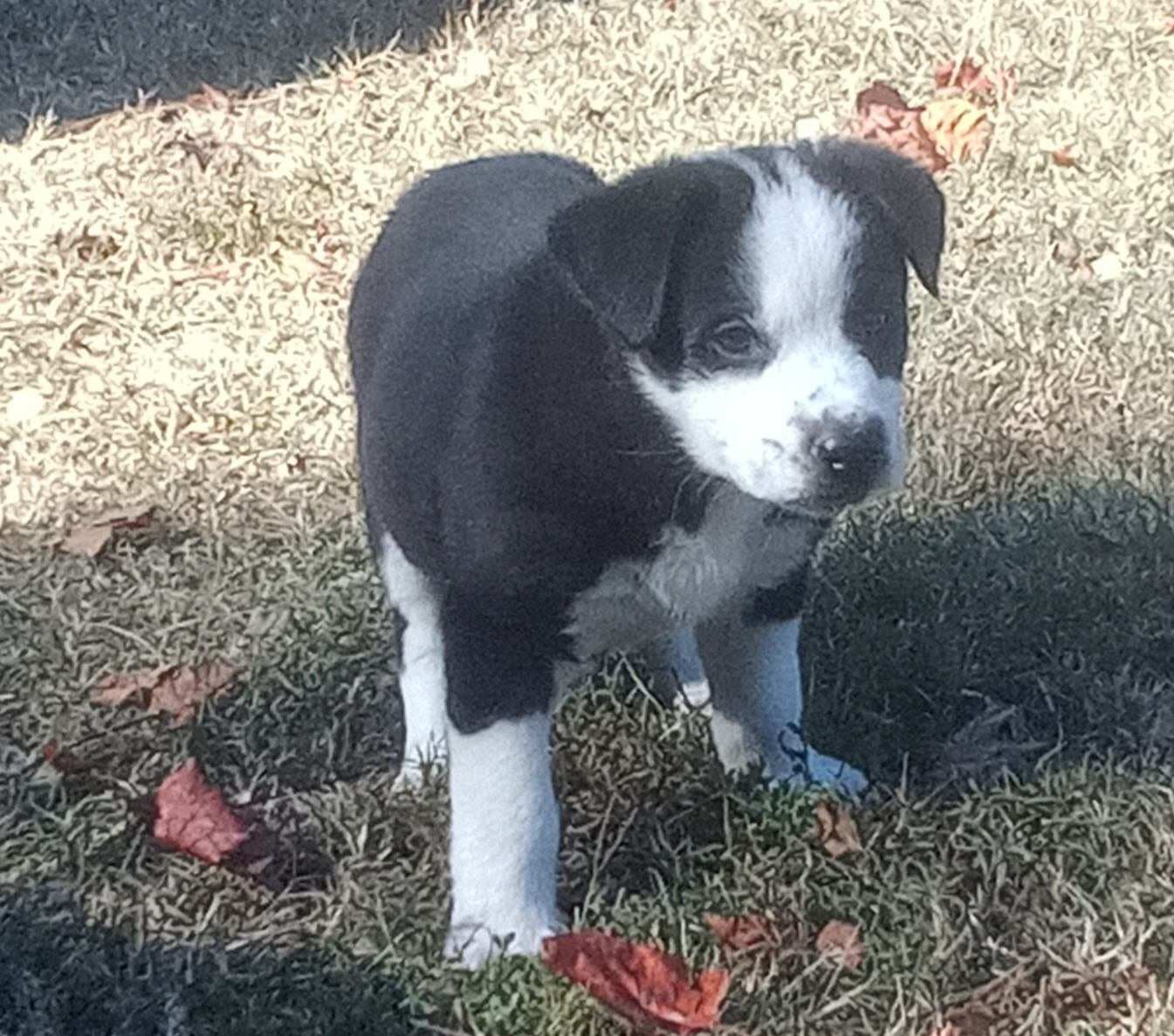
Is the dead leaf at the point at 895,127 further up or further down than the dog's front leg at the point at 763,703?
further down

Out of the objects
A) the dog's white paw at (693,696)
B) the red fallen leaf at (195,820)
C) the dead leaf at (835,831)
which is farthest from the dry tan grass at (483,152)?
the dead leaf at (835,831)

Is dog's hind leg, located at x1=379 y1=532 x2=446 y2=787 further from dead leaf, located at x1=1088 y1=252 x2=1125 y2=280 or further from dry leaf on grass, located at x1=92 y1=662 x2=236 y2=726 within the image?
dead leaf, located at x1=1088 y1=252 x2=1125 y2=280

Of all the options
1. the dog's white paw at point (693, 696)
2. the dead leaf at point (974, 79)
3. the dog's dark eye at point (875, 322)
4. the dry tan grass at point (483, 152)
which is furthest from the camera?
the dead leaf at point (974, 79)

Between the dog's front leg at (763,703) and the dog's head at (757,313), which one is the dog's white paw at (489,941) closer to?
the dog's front leg at (763,703)

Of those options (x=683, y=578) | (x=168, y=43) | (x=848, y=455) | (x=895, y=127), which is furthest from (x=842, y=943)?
(x=168, y=43)

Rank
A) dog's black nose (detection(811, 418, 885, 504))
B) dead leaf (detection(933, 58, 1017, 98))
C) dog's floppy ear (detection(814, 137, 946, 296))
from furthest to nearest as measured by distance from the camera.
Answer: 1. dead leaf (detection(933, 58, 1017, 98))
2. dog's floppy ear (detection(814, 137, 946, 296))
3. dog's black nose (detection(811, 418, 885, 504))

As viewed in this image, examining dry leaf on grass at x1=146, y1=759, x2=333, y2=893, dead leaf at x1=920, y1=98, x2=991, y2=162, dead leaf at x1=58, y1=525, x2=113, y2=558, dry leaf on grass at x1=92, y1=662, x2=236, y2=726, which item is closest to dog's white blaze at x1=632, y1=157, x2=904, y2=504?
dry leaf on grass at x1=146, y1=759, x2=333, y2=893

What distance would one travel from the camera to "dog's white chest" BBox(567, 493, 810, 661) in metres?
2.90

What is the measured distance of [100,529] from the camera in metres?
4.20

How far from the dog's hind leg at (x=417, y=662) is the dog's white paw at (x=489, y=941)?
44cm

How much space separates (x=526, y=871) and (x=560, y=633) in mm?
340

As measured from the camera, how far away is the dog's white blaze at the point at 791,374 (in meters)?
2.63

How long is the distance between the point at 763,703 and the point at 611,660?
1.25 ft

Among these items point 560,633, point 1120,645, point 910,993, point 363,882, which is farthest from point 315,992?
point 1120,645
